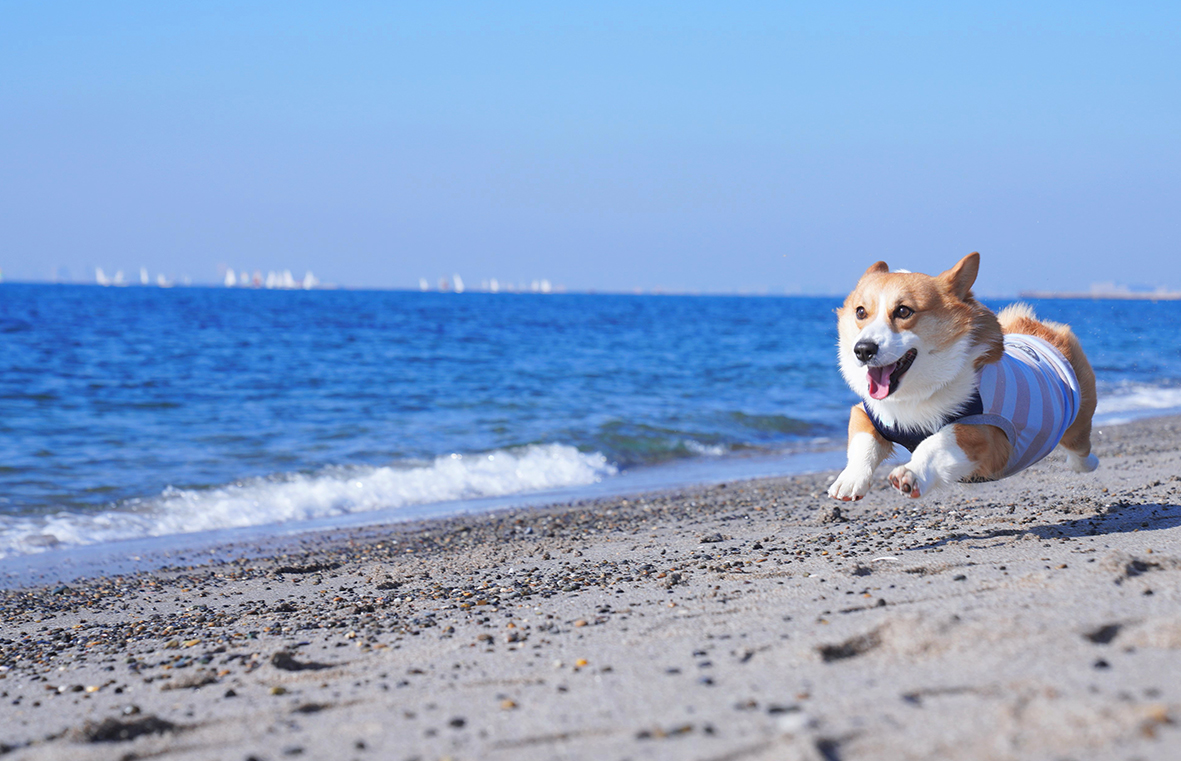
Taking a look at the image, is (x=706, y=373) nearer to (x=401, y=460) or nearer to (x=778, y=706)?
(x=401, y=460)

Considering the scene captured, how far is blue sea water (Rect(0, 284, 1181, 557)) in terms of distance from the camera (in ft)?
26.2

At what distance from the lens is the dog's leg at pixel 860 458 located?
3893 mm

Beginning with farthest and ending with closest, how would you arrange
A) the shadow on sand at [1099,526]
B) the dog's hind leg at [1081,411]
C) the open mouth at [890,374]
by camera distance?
the dog's hind leg at [1081,411] → the shadow on sand at [1099,526] → the open mouth at [890,374]

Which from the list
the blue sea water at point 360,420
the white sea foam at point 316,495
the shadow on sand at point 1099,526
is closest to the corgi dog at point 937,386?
the shadow on sand at point 1099,526

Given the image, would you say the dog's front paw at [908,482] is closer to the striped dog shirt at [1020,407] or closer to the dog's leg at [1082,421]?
the striped dog shirt at [1020,407]

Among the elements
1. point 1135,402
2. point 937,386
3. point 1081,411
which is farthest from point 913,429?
point 1135,402

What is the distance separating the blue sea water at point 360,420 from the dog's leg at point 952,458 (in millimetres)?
2119

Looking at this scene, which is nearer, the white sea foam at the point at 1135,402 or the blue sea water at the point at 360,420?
the blue sea water at the point at 360,420

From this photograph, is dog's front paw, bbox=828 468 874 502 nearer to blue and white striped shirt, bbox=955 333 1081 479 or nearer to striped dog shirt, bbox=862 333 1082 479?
striped dog shirt, bbox=862 333 1082 479

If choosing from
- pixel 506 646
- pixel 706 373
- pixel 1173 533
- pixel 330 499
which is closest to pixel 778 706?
pixel 506 646

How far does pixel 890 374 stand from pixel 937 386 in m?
0.22

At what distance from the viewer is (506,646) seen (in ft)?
9.94

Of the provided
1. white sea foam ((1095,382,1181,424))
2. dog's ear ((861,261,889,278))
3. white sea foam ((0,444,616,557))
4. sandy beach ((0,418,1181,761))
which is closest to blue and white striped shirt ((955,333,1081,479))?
sandy beach ((0,418,1181,761))

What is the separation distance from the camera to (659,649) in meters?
2.78
